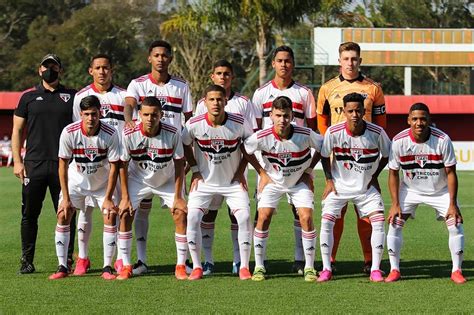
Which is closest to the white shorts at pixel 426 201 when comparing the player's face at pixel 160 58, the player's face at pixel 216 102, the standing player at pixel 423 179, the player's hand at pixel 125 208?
the standing player at pixel 423 179

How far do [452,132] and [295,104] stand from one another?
27665 millimetres

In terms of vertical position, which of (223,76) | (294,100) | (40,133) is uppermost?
(223,76)

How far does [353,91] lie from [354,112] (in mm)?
738

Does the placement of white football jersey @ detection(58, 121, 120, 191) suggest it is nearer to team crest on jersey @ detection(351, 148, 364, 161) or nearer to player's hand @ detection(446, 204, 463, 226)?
team crest on jersey @ detection(351, 148, 364, 161)

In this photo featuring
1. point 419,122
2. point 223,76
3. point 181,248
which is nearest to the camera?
point 419,122

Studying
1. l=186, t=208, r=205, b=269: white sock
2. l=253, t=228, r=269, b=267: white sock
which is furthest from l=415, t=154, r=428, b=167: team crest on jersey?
l=186, t=208, r=205, b=269: white sock

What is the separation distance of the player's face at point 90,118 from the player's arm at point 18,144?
0.78m

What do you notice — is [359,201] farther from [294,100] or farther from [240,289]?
[240,289]

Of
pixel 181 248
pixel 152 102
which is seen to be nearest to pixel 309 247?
pixel 181 248

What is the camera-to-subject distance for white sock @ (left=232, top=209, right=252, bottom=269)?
931 centimetres

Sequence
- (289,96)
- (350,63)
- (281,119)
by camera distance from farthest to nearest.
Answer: (289,96) → (350,63) → (281,119)

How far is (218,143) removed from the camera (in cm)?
941

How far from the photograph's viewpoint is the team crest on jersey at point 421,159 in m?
9.18

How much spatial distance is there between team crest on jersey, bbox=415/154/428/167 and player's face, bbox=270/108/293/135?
1225 millimetres
